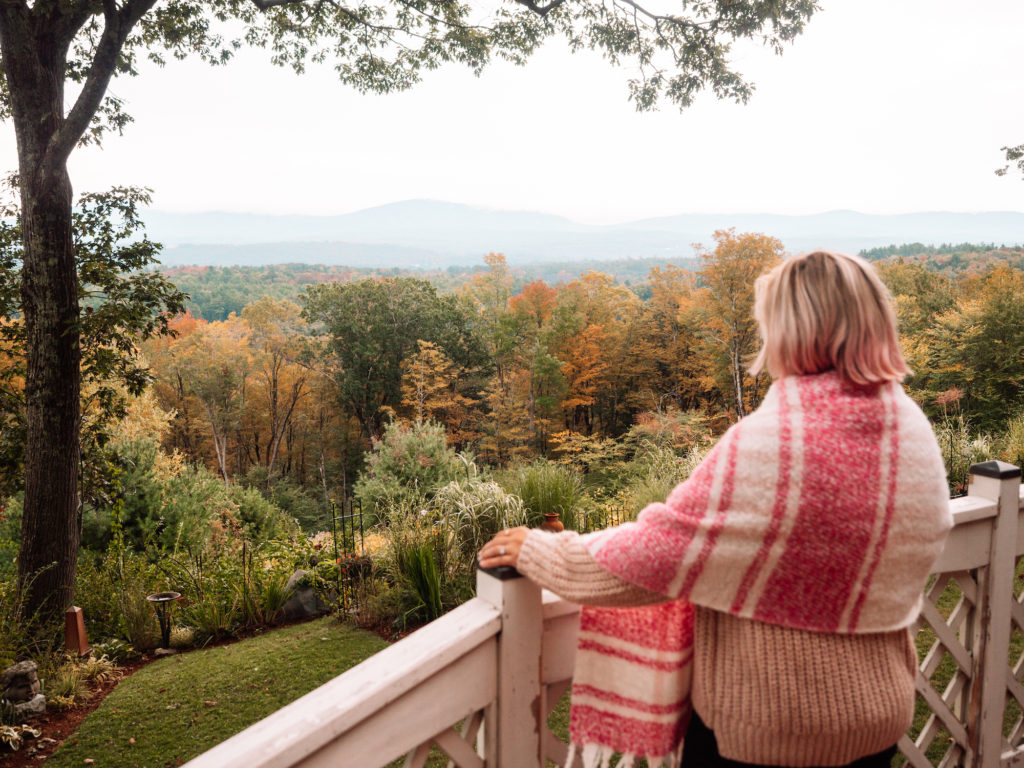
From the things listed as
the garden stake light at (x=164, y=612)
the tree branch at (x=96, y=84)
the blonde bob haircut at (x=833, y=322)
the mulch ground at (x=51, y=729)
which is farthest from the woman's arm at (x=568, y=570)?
the tree branch at (x=96, y=84)

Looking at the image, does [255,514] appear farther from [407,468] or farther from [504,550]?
[504,550]

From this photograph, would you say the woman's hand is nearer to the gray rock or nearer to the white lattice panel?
the white lattice panel

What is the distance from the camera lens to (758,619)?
0.86 meters

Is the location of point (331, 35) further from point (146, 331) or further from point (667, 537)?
point (667, 537)

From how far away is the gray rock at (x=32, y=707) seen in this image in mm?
3729

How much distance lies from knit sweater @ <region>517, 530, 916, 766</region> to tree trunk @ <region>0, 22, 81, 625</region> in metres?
5.49

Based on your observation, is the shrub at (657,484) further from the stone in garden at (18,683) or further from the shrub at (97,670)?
the stone in garden at (18,683)

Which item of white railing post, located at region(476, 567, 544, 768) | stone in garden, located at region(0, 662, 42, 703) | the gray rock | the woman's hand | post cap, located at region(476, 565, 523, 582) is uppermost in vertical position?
the woman's hand

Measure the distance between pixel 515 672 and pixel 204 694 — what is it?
147 inches

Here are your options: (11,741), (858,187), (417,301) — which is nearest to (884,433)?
(11,741)

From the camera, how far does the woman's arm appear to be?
2.85 feet

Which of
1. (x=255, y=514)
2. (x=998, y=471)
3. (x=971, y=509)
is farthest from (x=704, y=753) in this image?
(x=255, y=514)

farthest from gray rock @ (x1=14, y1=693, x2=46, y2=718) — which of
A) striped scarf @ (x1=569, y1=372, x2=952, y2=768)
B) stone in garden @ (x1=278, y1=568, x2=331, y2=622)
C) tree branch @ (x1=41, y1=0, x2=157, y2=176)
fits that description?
striped scarf @ (x1=569, y1=372, x2=952, y2=768)

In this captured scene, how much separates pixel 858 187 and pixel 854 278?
13337cm
